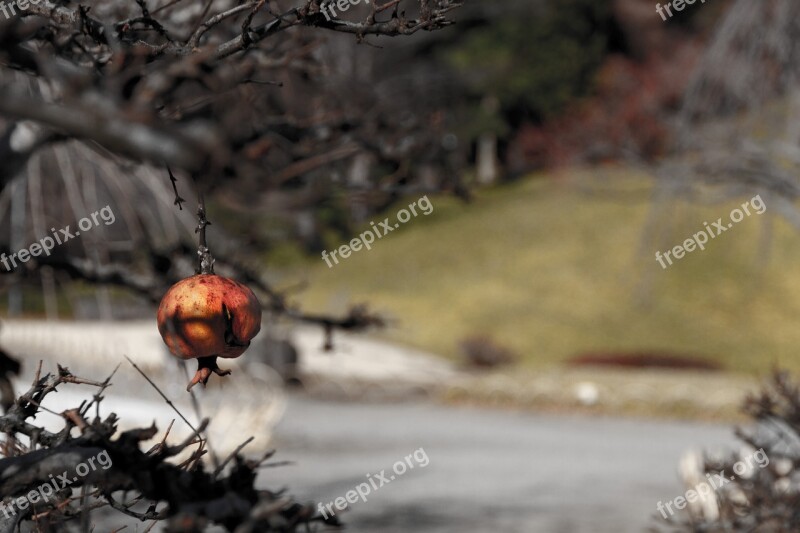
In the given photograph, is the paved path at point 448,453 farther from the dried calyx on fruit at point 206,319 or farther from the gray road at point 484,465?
the dried calyx on fruit at point 206,319

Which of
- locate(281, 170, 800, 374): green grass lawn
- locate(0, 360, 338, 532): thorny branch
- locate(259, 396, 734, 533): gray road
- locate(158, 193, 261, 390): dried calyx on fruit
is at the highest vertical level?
locate(281, 170, 800, 374): green grass lawn

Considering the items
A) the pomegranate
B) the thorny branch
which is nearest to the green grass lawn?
the pomegranate

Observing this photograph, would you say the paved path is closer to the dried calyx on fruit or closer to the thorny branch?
the dried calyx on fruit

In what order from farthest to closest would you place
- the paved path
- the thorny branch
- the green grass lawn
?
the green grass lawn, the paved path, the thorny branch

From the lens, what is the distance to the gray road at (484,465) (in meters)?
10.3

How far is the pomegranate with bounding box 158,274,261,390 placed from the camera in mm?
2256

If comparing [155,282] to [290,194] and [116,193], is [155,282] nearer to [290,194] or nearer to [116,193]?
[116,193]

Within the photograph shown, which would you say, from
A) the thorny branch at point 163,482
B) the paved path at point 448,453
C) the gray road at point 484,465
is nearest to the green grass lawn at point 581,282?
the paved path at point 448,453

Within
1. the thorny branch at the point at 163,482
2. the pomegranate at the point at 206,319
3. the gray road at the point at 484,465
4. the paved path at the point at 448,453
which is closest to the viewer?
the thorny branch at the point at 163,482

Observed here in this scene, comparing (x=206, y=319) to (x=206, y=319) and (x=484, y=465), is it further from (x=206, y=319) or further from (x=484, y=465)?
(x=484, y=465)

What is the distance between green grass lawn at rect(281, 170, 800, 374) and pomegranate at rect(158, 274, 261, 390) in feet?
71.3

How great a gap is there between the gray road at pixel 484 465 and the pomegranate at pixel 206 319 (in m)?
5.67

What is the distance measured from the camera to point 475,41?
129 ft

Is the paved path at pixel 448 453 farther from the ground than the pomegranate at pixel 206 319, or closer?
farther from the ground
